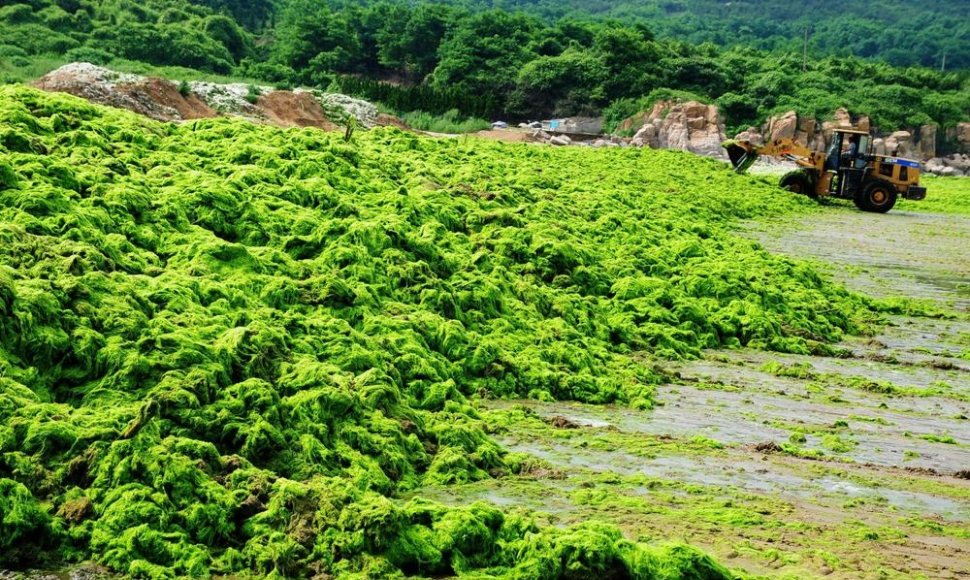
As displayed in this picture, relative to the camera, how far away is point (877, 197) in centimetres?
2395

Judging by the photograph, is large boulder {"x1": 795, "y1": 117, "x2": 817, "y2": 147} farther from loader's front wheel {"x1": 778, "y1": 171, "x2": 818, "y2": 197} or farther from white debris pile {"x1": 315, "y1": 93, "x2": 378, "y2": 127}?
white debris pile {"x1": 315, "y1": 93, "x2": 378, "y2": 127}

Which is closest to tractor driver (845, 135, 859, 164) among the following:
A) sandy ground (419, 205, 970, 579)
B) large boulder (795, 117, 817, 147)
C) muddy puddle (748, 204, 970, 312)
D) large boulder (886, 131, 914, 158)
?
muddy puddle (748, 204, 970, 312)

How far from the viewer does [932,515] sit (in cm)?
555

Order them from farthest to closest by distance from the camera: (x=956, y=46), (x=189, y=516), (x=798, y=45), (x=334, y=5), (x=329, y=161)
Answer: (x=956, y=46), (x=798, y=45), (x=334, y=5), (x=329, y=161), (x=189, y=516)

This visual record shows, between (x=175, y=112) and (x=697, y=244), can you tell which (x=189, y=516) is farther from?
(x=175, y=112)

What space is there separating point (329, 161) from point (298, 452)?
507cm

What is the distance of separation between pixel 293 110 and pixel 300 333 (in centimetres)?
1506

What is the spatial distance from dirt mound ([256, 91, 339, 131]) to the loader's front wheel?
34.8ft

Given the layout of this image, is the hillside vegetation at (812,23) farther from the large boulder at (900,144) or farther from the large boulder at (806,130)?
the large boulder at (806,130)

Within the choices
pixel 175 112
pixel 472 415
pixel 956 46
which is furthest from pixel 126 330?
pixel 956 46

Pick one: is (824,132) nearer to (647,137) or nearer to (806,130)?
(806,130)

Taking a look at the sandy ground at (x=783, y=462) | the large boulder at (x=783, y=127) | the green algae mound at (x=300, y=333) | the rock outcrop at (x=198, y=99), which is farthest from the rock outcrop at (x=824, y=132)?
the sandy ground at (x=783, y=462)

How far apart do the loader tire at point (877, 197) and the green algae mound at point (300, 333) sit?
41.0ft

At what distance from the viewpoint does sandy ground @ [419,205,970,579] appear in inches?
198
